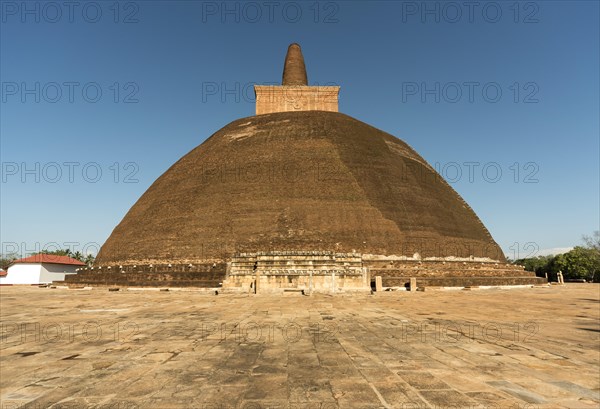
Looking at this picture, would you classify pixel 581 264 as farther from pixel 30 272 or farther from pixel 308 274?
pixel 30 272

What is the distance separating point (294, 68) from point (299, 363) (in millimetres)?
39071

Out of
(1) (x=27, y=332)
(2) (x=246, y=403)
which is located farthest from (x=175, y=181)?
(2) (x=246, y=403)

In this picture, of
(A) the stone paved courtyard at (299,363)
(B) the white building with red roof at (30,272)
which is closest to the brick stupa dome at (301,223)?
(A) the stone paved courtyard at (299,363)

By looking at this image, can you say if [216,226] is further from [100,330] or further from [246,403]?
[246,403]

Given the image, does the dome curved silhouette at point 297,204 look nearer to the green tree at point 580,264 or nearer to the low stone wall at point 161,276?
the low stone wall at point 161,276

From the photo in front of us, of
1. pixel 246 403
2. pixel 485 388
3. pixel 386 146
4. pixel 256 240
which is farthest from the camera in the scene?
pixel 386 146

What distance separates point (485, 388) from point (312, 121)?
91.3 feet

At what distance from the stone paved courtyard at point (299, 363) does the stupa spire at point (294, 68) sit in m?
34.8

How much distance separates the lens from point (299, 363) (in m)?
4.42

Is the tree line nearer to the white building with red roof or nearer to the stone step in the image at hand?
the stone step

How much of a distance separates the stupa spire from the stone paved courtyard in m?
34.8

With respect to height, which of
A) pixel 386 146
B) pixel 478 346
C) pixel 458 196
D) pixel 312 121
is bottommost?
pixel 478 346

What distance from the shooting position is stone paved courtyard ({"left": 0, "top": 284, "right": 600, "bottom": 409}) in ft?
10.9

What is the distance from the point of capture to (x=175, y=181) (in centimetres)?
2755
